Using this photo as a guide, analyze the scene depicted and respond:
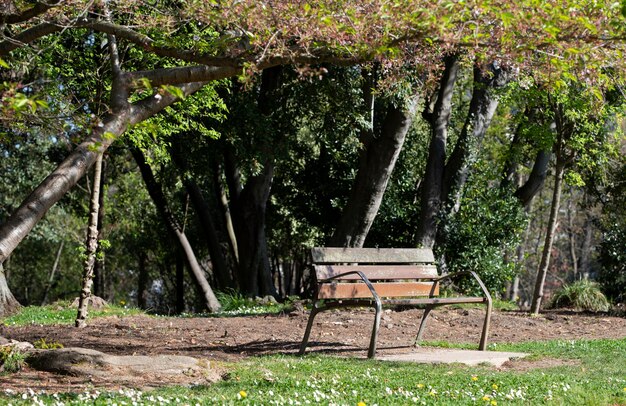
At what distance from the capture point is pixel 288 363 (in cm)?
771

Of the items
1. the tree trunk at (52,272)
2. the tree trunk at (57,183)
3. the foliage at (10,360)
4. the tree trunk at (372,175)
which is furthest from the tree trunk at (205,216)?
the tree trunk at (52,272)

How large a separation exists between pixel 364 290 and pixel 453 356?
1255 millimetres

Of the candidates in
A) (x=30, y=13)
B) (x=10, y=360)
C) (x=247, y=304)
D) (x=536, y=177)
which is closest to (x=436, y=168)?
(x=536, y=177)

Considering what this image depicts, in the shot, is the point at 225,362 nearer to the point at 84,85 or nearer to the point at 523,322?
the point at 84,85

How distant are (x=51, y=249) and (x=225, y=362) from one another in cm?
3135

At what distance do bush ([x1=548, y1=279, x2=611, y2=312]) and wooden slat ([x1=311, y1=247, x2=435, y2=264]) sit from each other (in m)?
7.39

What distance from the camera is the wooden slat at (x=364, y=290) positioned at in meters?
8.90

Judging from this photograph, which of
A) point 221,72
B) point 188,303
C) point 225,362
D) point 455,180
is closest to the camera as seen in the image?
point 221,72

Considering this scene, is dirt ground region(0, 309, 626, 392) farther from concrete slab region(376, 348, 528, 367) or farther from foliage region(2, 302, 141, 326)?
foliage region(2, 302, 141, 326)

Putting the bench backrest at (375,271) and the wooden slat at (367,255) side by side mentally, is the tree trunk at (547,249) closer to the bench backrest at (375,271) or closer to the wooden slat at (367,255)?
the bench backrest at (375,271)

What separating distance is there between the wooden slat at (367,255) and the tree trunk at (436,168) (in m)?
6.61

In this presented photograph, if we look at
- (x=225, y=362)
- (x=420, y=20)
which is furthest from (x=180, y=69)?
(x=225, y=362)

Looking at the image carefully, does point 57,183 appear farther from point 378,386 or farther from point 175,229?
point 175,229

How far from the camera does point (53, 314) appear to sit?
13633 millimetres
